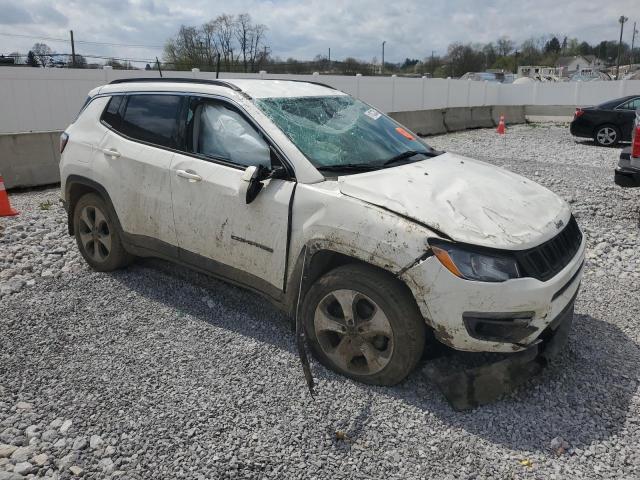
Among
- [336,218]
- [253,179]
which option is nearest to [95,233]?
[253,179]

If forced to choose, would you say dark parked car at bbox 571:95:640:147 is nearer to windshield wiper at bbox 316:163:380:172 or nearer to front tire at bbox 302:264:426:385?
windshield wiper at bbox 316:163:380:172

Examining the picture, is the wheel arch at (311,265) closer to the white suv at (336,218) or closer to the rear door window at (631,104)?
the white suv at (336,218)

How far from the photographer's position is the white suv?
2.88m

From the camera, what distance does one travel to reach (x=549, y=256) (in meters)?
3.06

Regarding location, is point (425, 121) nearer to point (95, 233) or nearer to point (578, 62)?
point (95, 233)

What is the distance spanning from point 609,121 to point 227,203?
15.0 m

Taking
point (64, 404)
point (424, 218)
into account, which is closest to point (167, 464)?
point (64, 404)

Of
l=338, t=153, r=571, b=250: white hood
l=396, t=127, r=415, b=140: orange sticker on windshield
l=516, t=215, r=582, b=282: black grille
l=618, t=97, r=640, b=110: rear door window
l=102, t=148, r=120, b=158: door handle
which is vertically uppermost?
l=618, t=97, r=640, b=110: rear door window

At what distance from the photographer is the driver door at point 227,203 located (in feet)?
11.5

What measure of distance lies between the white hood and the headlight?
6 cm

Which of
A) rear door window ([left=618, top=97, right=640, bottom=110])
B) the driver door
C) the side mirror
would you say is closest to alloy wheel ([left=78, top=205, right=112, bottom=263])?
the driver door

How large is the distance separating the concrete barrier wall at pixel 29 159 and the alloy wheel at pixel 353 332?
7.48 metres

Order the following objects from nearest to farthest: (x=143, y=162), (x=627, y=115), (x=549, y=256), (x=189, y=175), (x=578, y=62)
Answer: (x=549, y=256)
(x=189, y=175)
(x=143, y=162)
(x=627, y=115)
(x=578, y=62)

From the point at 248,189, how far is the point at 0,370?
2031 mm
